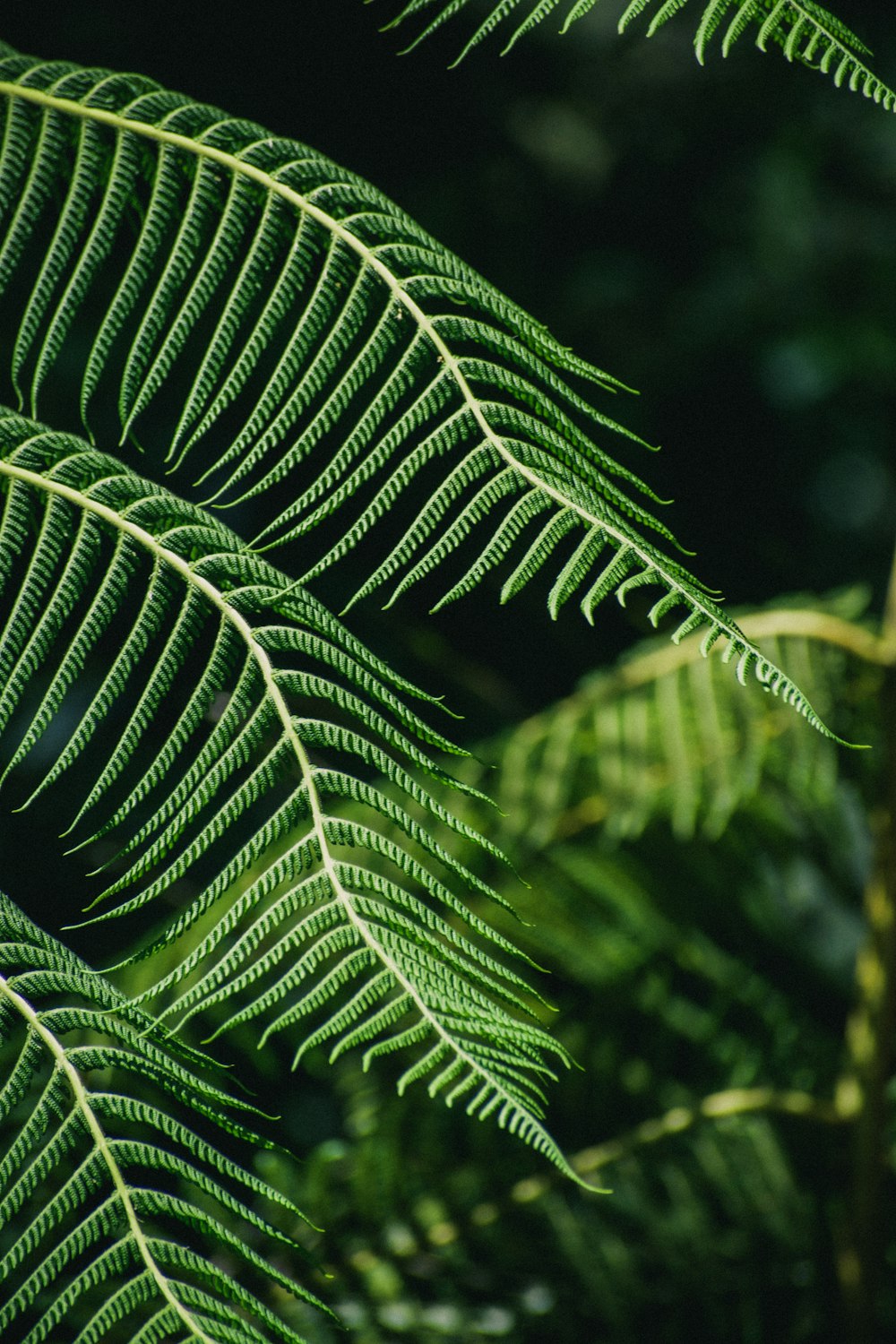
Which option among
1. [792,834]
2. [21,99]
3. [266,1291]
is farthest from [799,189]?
[266,1291]

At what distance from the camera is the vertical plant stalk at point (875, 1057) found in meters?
1.04

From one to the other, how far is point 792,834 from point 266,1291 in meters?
0.73

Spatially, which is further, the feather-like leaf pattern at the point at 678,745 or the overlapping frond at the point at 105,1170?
the feather-like leaf pattern at the point at 678,745

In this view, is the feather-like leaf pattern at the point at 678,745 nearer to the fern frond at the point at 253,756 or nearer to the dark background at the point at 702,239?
the fern frond at the point at 253,756

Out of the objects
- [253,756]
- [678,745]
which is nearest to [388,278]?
[253,756]

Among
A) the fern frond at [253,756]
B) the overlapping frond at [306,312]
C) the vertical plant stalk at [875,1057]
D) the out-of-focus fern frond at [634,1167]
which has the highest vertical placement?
the overlapping frond at [306,312]

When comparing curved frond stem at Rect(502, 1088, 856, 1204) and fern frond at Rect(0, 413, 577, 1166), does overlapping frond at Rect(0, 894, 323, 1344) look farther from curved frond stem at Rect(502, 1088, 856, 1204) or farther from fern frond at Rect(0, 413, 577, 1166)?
curved frond stem at Rect(502, 1088, 856, 1204)

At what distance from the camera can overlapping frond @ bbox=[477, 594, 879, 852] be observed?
3.41 feet

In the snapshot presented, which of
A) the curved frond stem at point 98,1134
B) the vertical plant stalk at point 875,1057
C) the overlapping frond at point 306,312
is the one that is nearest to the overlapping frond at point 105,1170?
the curved frond stem at point 98,1134

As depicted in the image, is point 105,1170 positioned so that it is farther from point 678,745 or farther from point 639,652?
point 639,652

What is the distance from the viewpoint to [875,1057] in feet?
3.48

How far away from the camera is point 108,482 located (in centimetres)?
49

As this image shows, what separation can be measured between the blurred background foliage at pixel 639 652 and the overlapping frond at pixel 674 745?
0.01 metres

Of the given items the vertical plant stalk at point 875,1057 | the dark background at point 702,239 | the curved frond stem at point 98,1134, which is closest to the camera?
the curved frond stem at point 98,1134
